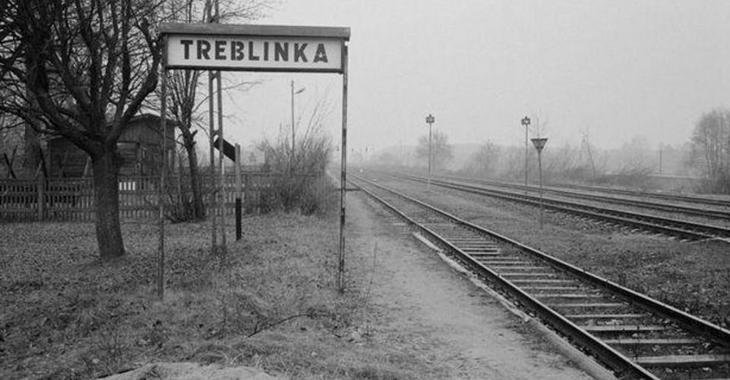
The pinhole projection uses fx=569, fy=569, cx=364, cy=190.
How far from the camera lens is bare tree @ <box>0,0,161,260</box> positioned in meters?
9.21

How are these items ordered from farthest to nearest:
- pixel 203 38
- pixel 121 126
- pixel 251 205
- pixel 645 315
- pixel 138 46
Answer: pixel 251 205, pixel 138 46, pixel 121 126, pixel 203 38, pixel 645 315

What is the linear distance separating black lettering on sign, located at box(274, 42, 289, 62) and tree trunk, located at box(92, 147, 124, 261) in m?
4.41

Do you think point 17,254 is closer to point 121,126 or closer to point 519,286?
point 121,126

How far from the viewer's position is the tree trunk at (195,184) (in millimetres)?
17422

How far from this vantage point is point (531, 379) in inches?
207

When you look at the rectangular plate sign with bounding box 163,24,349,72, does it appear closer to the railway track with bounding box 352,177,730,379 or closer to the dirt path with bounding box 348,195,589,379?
the dirt path with bounding box 348,195,589,379

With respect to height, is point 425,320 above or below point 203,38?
below

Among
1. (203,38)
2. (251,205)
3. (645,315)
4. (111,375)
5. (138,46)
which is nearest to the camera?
(111,375)

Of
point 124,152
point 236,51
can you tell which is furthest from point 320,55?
point 124,152

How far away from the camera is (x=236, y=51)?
7.88 metres

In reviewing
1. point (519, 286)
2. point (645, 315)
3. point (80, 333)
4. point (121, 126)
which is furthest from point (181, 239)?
point (645, 315)

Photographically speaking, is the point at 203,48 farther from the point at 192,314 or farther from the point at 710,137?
the point at 710,137

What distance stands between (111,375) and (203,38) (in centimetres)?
460

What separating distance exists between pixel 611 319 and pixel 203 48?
6.46 metres
